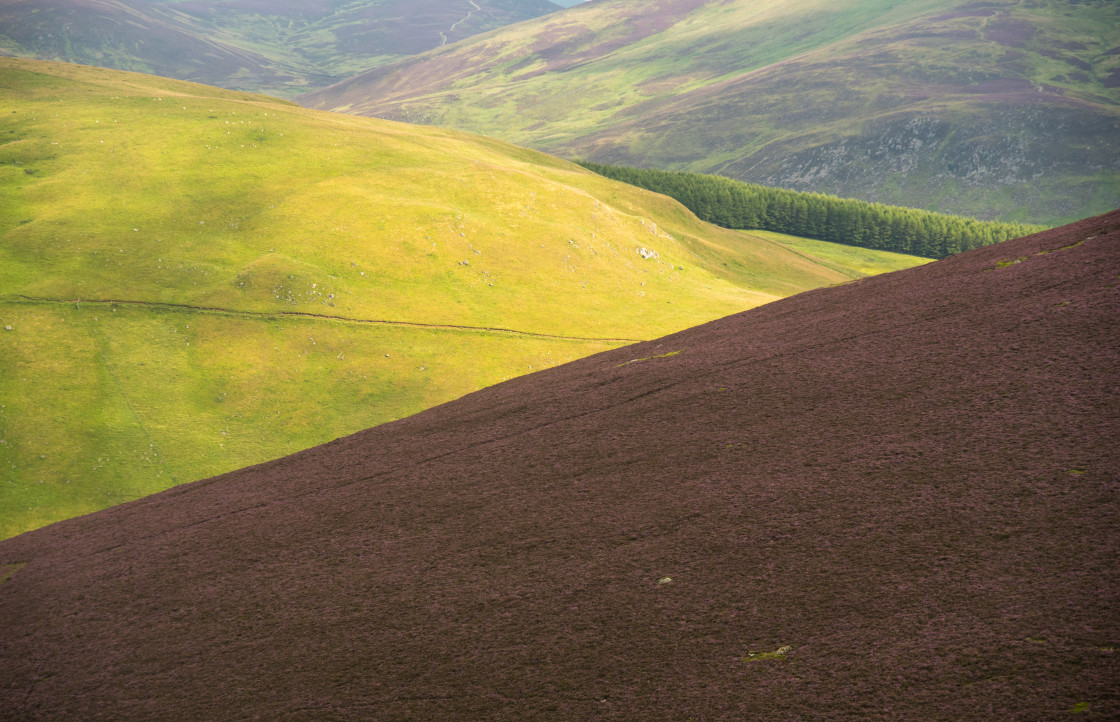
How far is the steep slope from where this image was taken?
33.0 feet

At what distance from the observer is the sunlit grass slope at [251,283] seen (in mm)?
45906

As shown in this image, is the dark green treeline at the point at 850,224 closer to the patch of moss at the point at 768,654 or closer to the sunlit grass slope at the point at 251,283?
the sunlit grass slope at the point at 251,283

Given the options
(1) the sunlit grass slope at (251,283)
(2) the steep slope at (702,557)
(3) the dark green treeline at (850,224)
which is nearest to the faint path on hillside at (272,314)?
(1) the sunlit grass slope at (251,283)

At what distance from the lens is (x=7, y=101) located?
260 ft

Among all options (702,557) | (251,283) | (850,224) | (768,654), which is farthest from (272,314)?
(850,224)

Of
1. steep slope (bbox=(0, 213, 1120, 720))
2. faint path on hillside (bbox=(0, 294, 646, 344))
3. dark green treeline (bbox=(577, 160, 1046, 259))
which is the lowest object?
dark green treeline (bbox=(577, 160, 1046, 259))

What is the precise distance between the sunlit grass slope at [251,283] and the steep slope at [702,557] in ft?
83.0

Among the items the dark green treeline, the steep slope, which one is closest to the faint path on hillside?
the steep slope

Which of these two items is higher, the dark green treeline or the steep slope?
the steep slope

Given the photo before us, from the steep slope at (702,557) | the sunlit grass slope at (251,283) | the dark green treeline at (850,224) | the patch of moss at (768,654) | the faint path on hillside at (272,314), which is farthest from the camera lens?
the dark green treeline at (850,224)

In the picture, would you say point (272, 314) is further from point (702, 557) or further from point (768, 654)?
point (768, 654)

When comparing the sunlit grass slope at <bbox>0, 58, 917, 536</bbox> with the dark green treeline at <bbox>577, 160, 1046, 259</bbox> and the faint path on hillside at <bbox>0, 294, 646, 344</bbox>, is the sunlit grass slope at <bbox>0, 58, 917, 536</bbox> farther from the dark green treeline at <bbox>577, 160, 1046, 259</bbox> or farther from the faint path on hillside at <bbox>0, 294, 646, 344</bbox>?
the dark green treeline at <bbox>577, 160, 1046, 259</bbox>

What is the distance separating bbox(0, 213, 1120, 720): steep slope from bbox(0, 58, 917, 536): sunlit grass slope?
25.3 m

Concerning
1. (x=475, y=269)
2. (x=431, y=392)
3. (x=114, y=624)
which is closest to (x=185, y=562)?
(x=114, y=624)
